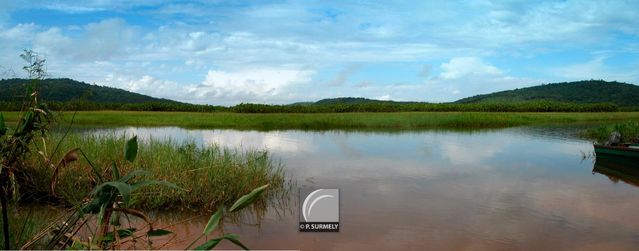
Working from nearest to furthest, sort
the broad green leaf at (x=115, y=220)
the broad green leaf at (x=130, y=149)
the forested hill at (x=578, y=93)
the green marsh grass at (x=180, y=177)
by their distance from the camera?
the broad green leaf at (x=130, y=149)
the broad green leaf at (x=115, y=220)
the green marsh grass at (x=180, y=177)
the forested hill at (x=578, y=93)

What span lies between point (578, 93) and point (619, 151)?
92514 mm

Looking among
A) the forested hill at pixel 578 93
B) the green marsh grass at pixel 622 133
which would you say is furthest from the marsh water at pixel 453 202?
the forested hill at pixel 578 93

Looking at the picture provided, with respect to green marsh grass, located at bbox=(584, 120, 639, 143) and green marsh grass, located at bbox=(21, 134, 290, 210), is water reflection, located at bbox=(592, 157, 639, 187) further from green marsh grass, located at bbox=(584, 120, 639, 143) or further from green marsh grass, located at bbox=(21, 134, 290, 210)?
green marsh grass, located at bbox=(21, 134, 290, 210)

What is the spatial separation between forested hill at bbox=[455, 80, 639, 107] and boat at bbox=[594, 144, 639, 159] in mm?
76964

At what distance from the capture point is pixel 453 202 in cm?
848

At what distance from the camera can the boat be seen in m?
13.0

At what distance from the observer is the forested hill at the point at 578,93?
281ft

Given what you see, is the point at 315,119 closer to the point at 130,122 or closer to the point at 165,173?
the point at 130,122

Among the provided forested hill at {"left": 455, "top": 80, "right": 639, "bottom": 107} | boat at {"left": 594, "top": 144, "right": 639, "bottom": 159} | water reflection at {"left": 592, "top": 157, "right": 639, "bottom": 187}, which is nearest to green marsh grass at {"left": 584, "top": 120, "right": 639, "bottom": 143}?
boat at {"left": 594, "top": 144, "right": 639, "bottom": 159}

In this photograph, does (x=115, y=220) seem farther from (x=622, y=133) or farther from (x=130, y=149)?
(x=622, y=133)

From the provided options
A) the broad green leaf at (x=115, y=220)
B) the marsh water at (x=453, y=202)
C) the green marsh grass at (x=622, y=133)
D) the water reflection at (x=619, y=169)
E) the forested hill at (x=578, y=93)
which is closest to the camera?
the broad green leaf at (x=115, y=220)

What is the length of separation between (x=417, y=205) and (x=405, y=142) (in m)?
10.7

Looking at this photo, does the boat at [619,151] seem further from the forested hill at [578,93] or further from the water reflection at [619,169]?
the forested hill at [578,93]

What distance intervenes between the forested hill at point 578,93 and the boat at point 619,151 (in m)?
77.0
